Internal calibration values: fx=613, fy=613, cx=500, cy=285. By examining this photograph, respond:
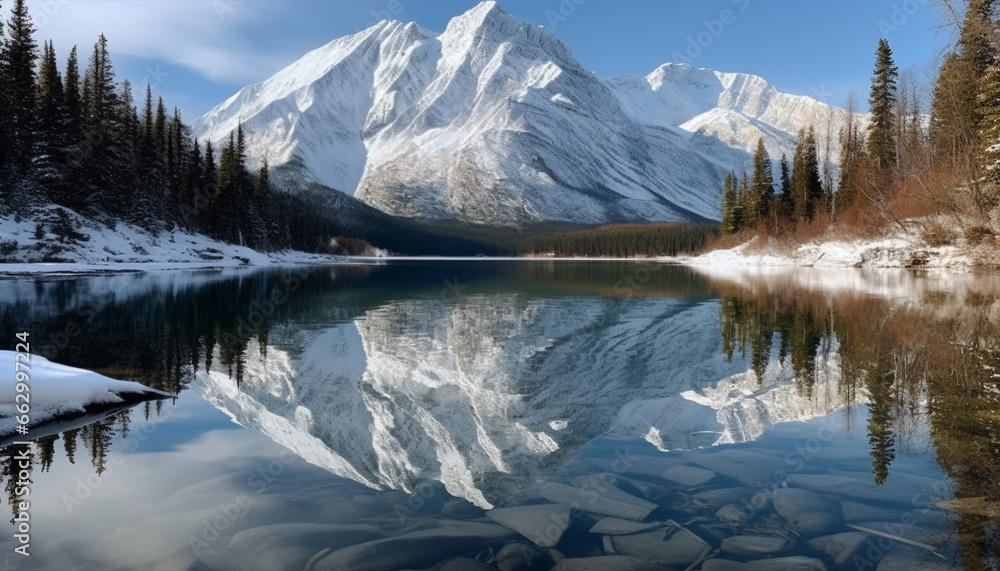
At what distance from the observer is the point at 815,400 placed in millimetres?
14016

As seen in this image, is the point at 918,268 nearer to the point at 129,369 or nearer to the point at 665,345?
the point at 665,345

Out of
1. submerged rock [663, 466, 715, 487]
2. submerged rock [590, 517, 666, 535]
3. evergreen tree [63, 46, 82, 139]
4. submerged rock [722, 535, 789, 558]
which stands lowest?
submerged rock [663, 466, 715, 487]

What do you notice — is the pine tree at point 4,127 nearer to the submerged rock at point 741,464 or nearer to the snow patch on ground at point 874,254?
the submerged rock at point 741,464

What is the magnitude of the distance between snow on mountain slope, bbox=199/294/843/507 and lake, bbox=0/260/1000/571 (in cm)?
9

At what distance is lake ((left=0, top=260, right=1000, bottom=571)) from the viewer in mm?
7320

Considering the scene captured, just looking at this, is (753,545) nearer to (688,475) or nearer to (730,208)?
(688,475)

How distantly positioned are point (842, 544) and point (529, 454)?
5.28 metres

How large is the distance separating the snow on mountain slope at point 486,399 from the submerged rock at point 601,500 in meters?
0.70

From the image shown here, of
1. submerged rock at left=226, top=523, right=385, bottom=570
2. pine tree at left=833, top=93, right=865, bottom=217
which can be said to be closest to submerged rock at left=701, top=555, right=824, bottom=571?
submerged rock at left=226, top=523, right=385, bottom=570

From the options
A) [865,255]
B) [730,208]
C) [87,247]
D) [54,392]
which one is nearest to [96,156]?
[87,247]

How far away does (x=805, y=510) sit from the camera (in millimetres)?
8391

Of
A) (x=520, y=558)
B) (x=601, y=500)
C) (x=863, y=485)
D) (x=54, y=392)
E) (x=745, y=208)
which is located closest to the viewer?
(x=520, y=558)

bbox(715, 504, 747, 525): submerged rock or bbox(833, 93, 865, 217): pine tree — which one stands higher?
bbox(833, 93, 865, 217): pine tree

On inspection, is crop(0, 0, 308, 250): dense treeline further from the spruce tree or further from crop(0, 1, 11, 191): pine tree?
the spruce tree
